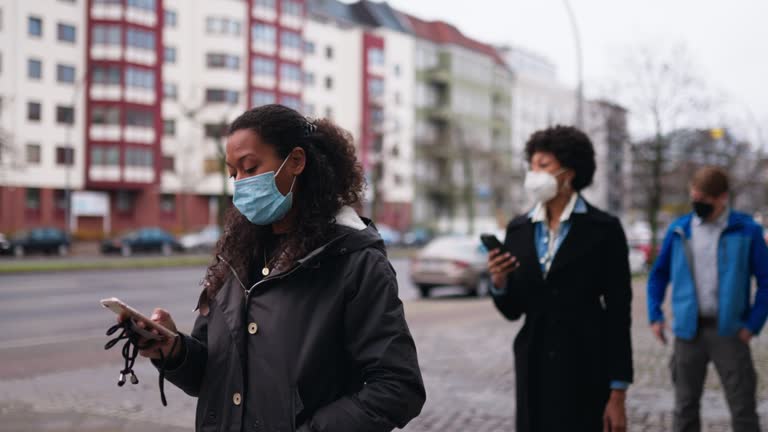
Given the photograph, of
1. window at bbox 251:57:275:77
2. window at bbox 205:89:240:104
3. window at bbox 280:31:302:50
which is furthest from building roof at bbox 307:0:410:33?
window at bbox 205:89:240:104

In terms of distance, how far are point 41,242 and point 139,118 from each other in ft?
56.9

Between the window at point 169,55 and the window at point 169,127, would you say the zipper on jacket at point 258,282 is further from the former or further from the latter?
the window at point 169,55

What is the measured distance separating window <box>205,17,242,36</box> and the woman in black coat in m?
64.1

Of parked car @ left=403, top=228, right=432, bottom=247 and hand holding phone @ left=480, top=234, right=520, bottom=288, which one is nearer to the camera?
hand holding phone @ left=480, top=234, right=520, bottom=288

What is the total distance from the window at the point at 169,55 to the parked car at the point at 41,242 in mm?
20262

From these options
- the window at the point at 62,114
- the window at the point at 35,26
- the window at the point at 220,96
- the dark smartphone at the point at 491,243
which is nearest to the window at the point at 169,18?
the window at the point at 220,96

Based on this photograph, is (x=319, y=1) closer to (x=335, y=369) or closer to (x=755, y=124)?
(x=755, y=124)

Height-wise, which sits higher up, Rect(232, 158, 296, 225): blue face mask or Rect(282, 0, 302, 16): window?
Rect(282, 0, 302, 16): window

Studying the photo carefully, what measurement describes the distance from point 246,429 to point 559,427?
198 cm

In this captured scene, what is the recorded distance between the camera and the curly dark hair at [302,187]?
2.59 metres

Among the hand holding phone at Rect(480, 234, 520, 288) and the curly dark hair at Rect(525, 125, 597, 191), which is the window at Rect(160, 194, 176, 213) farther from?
the hand holding phone at Rect(480, 234, 520, 288)

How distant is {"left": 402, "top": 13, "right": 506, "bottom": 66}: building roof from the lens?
282 feet

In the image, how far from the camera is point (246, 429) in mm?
2484

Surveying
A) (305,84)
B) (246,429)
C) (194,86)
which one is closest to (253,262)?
(246,429)
